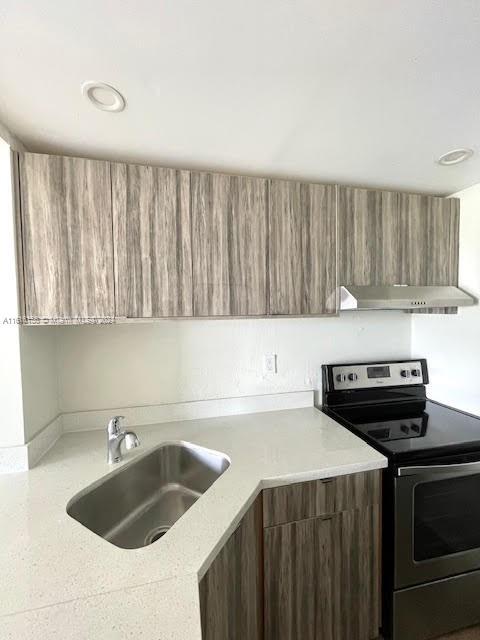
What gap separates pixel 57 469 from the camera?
1.17 meters

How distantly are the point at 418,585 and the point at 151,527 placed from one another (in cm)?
120

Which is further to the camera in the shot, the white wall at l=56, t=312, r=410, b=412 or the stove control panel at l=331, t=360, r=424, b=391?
the stove control panel at l=331, t=360, r=424, b=391

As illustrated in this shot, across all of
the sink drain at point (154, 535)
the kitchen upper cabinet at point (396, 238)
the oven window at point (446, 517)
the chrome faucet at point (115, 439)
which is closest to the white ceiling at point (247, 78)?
the kitchen upper cabinet at point (396, 238)

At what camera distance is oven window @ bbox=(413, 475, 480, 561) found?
4.15ft

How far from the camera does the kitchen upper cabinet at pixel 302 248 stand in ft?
4.69

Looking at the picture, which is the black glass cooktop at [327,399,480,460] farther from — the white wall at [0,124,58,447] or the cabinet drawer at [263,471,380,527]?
the white wall at [0,124,58,447]

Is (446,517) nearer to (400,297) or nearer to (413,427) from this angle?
(413,427)

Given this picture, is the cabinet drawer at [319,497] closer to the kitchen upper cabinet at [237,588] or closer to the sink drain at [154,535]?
the kitchen upper cabinet at [237,588]

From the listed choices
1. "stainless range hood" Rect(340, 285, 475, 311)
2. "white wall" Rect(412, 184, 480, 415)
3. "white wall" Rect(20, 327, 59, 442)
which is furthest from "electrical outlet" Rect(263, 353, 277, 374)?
"white wall" Rect(20, 327, 59, 442)

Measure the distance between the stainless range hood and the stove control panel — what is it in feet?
1.72

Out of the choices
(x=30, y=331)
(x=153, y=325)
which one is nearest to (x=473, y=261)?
(x=153, y=325)

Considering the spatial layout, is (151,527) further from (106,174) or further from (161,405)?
(106,174)

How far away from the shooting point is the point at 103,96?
937 millimetres

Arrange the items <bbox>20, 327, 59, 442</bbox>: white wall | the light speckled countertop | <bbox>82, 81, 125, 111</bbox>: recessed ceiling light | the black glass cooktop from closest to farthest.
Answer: the light speckled countertop → <bbox>82, 81, 125, 111</bbox>: recessed ceiling light → <bbox>20, 327, 59, 442</bbox>: white wall → the black glass cooktop
